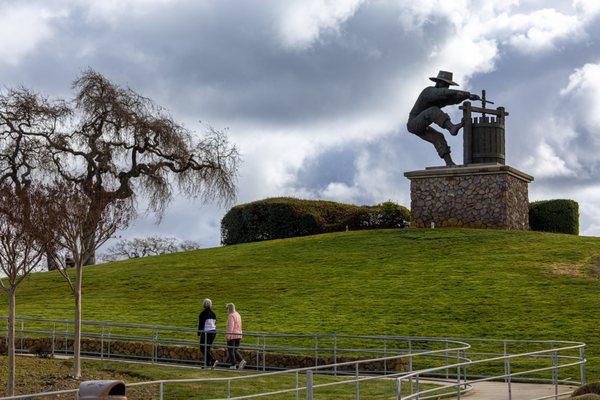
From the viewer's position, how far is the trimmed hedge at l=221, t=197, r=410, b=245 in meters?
49.4

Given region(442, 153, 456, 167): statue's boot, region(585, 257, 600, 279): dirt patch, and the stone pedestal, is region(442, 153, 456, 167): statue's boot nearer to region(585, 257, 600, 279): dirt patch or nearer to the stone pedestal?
the stone pedestal

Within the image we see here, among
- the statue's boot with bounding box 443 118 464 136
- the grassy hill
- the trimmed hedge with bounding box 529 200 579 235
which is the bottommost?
the grassy hill

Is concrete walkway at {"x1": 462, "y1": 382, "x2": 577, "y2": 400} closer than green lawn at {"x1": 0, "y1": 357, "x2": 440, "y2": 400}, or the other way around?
concrete walkway at {"x1": 462, "y1": 382, "x2": 577, "y2": 400}

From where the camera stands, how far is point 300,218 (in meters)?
50.1

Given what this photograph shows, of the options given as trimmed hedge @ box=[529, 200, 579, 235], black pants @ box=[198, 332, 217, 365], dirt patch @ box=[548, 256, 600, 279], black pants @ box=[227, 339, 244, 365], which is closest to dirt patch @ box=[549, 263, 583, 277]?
dirt patch @ box=[548, 256, 600, 279]

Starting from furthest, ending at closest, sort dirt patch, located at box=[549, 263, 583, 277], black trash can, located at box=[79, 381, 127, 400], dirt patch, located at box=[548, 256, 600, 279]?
dirt patch, located at box=[549, 263, 583, 277], dirt patch, located at box=[548, 256, 600, 279], black trash can, located at box=[79, 381, 127, 400]

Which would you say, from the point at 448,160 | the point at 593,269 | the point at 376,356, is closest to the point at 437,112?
the point at 448,160

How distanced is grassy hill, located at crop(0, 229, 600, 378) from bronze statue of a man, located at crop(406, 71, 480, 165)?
4.47 metres

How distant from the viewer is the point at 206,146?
49.5 metres

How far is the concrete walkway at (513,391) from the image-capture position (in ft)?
60.7

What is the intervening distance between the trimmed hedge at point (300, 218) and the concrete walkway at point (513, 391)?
28.1 meters

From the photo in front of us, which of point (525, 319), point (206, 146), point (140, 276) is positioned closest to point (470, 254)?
point (525, 319)

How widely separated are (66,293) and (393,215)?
16872 mm

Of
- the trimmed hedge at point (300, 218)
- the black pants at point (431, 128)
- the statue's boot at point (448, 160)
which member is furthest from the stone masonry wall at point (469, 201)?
the trimmed hedge at point (300, 218)
